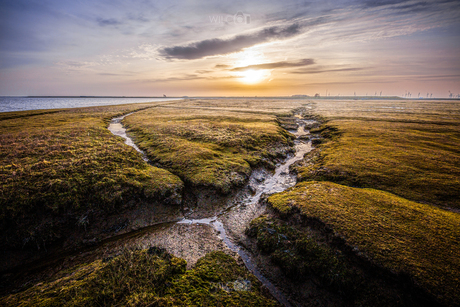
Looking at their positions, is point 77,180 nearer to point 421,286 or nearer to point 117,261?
point 117,261

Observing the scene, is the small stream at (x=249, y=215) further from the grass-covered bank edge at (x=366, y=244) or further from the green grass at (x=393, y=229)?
the green grass at (x=393, y=229)

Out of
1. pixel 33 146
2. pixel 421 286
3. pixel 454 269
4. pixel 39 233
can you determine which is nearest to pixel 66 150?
pixel 33 146

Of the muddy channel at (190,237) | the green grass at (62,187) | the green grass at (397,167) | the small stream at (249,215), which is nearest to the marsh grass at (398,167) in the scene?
the green grass at (397,167)

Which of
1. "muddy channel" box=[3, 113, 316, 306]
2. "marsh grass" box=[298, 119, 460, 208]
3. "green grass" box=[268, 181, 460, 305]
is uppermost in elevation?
"marsh grass" box=[298, 119, 460, 208]

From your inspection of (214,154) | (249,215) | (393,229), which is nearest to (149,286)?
(249,215)

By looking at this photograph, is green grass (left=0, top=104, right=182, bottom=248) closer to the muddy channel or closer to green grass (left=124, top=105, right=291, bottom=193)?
the muddy channel

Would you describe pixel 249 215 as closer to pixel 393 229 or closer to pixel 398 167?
pixel 393 229

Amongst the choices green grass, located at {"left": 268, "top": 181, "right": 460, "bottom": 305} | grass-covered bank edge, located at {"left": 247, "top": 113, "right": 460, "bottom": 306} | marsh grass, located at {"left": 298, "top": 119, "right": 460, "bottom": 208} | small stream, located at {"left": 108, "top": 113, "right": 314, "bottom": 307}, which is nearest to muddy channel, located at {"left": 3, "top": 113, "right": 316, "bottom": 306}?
small stream, located at {"left": 108, "top": 113, "right": 314, "bottom": 307}
